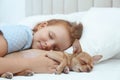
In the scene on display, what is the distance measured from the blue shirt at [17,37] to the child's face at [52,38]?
0.04 m

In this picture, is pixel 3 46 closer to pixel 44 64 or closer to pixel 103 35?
pixel 44 64

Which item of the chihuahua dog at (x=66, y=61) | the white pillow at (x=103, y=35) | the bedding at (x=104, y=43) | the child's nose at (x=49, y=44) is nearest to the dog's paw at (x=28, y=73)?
the chihuahua dog at (x=66, y=61)

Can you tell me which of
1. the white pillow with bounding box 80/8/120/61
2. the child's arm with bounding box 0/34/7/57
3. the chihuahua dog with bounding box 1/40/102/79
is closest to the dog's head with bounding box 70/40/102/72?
the chihuahua dog with bounding box 1/40/102/79

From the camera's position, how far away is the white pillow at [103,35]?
117 cm

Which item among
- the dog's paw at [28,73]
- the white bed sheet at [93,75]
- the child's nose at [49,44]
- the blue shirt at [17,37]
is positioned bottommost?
the white bed sheet at [93,75]

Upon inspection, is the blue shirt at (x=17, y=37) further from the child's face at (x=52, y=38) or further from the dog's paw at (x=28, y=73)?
the dog's paw at (x=28, y=73)

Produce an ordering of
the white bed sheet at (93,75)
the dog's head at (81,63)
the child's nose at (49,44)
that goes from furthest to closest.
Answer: the child's nose at (49,44), the dog's head at (81,63), the white bed sheet at (93,75)

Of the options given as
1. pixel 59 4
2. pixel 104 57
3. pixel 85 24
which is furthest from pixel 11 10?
pixel 104 57

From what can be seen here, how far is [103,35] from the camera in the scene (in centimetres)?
119

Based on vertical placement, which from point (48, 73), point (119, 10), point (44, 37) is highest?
point (119, 10)

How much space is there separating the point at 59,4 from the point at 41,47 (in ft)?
2.90

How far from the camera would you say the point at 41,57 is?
103 centimetres

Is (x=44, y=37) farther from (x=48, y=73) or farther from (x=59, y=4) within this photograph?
(x=59, y=4)

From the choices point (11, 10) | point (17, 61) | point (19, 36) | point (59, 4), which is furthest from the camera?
point (11, 10)
